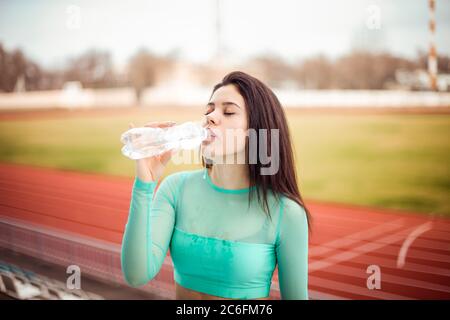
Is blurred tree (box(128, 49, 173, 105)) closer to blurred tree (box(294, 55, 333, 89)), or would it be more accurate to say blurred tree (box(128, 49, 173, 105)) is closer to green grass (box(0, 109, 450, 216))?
green grass (box(0, 109, 450, 216))

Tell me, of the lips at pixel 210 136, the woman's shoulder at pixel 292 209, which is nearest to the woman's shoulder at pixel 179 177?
the lips at pixel 210 136

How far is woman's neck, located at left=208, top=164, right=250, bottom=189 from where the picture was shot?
1.06 metres

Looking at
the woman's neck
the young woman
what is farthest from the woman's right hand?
the woman's neck

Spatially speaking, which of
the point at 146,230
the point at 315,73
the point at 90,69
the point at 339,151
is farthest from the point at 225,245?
the point at 339,151

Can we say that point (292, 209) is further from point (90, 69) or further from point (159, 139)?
point (90, 69)

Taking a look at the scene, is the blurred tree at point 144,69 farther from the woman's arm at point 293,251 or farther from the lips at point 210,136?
the woman's arm at point 293,251

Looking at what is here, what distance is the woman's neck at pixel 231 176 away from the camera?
106 cm

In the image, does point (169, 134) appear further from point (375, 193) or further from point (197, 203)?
point (375, 193)

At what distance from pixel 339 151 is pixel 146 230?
237 inches

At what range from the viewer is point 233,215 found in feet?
3.35

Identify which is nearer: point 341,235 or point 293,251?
point 293,251

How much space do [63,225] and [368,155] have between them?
4160mm

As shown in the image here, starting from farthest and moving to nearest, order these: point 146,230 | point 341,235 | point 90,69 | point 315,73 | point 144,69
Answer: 1. point 144,69
2. point 315,73
3. point 90,69
4. point 341,235
5. point 146,230
